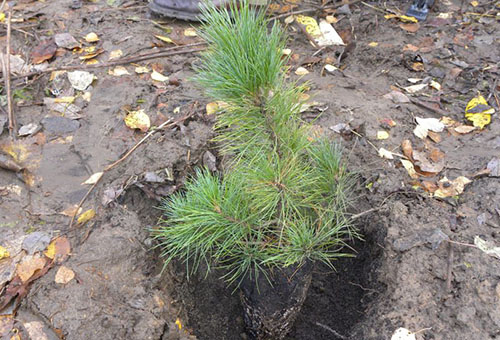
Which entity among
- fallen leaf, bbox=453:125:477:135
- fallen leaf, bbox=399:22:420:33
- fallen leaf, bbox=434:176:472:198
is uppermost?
fallen leaf, bbox=399:22:420:33

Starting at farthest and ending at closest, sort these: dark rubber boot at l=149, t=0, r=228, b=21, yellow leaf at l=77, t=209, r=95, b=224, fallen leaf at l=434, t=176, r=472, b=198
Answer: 1. dark rubber boot at l=149, t=0, r=228, b=21
2. fallen leaf at l=434, t=176, r=472, b=198
3. yellow leaf at l=77, t=209, r=95, b=224

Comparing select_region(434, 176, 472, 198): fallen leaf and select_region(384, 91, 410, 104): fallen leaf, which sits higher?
select_region(384, 91, 410, 104): fallen leaf

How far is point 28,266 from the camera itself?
5.76ft

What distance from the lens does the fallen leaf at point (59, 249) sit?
5.88 ft

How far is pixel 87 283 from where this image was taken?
1.70 metres

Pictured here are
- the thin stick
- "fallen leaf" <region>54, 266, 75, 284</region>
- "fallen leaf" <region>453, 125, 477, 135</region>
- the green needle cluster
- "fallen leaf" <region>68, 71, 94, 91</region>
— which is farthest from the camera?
"fallen leaf" <region>68, 71, 94, 91</region>

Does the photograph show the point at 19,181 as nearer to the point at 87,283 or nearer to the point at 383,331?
the point at 87,283

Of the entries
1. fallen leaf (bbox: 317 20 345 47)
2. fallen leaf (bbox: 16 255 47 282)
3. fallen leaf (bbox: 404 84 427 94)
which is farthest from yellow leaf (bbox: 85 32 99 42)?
fallen leaf (bbox: 404 84 427 94)

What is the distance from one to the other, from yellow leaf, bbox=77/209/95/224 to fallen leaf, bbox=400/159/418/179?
1.47 metres

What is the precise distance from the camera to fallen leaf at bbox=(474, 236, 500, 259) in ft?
5.74

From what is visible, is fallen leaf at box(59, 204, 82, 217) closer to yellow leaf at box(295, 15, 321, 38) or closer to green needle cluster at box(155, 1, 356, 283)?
green needle cluster at box(155, 1, 356, 283)

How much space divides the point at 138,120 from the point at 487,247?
1.72 meters

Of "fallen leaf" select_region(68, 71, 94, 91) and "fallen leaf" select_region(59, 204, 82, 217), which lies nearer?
"fallen leaf" select_region(59, 204, 82, 217)

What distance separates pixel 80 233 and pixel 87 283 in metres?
0.27
